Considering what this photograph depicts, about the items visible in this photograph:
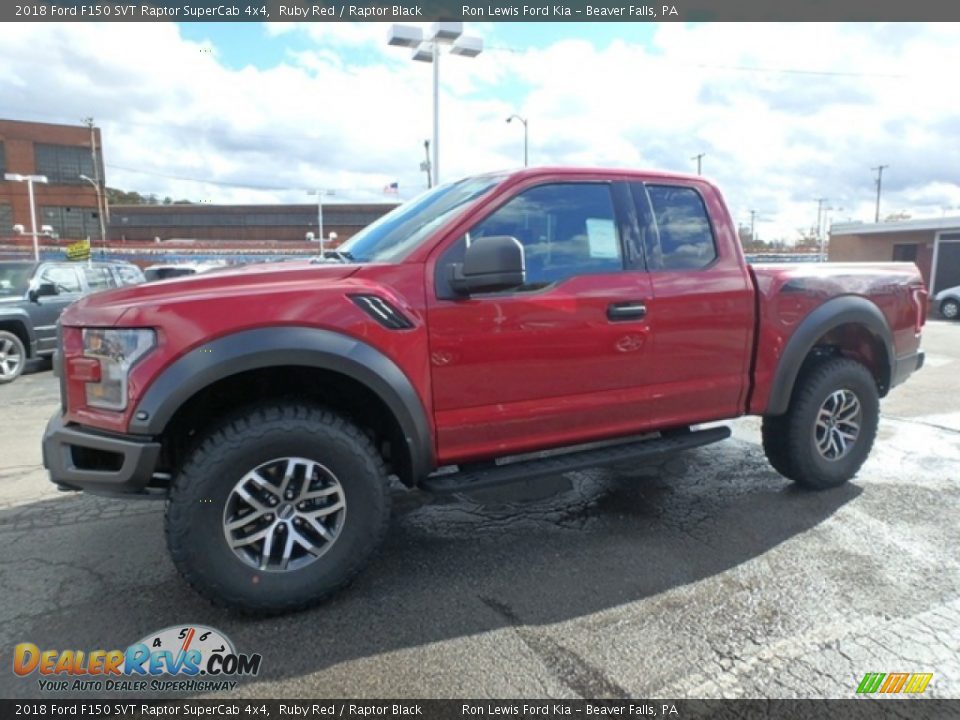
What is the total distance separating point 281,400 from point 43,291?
828 cm

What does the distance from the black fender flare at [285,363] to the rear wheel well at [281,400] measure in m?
0.10

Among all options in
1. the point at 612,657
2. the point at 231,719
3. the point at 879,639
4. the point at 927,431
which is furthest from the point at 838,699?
the point at 927,431

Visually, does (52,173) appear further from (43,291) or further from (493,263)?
(493,263)

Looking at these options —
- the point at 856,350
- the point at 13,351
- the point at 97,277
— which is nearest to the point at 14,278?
the point at 13,351

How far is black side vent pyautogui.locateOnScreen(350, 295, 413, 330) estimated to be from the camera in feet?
9.04

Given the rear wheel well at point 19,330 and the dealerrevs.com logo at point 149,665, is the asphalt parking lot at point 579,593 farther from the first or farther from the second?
the rear wheel well at point 19,330

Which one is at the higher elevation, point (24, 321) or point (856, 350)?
point (856, 350)

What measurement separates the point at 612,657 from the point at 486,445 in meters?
1.11

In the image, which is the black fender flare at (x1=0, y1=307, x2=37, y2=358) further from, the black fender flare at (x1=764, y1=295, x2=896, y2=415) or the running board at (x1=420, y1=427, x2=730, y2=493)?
the black fender flare at (x1=764, y1=295, x2=896, y2=415)

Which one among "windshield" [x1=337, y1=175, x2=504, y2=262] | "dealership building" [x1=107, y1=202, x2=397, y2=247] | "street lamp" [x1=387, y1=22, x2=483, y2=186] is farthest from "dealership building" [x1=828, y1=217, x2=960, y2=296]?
"dealership building" [x1=107, y1=202, x2=397, y2=247]

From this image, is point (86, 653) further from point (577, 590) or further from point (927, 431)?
point (927, 431)

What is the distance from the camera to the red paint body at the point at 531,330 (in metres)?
2.60

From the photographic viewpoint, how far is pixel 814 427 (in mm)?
4082

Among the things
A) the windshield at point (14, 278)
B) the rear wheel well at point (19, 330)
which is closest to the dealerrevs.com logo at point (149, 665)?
the rear wheel well at point (19, 330)
